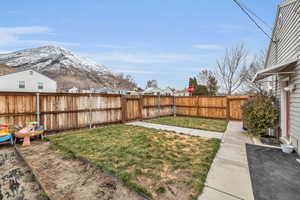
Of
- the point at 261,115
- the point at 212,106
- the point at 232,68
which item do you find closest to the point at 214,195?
the point at 261,115

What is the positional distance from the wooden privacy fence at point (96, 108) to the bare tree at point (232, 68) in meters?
10.9

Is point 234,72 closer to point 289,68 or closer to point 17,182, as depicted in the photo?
point 289,68

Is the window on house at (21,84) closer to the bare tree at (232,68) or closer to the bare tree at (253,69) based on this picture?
the bare tree at (232,68)

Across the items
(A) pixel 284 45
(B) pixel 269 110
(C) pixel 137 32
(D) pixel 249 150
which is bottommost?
(D) pixel 249 150

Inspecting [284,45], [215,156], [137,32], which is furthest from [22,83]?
[284,45]

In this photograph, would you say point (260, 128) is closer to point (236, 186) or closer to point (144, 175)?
point (236, 186)

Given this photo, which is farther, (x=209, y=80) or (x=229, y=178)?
(x=209, y=80)

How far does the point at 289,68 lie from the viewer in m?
4.10

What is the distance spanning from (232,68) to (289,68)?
15.8 m

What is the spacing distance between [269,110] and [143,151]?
466 cm

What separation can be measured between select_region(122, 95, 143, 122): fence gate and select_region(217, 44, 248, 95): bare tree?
49.4ft

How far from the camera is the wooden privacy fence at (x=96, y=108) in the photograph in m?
4.81

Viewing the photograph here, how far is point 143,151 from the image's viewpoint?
12.0 feet

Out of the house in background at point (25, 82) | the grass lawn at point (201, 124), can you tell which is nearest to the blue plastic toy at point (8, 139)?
the grass lawn at point (201, 124)
